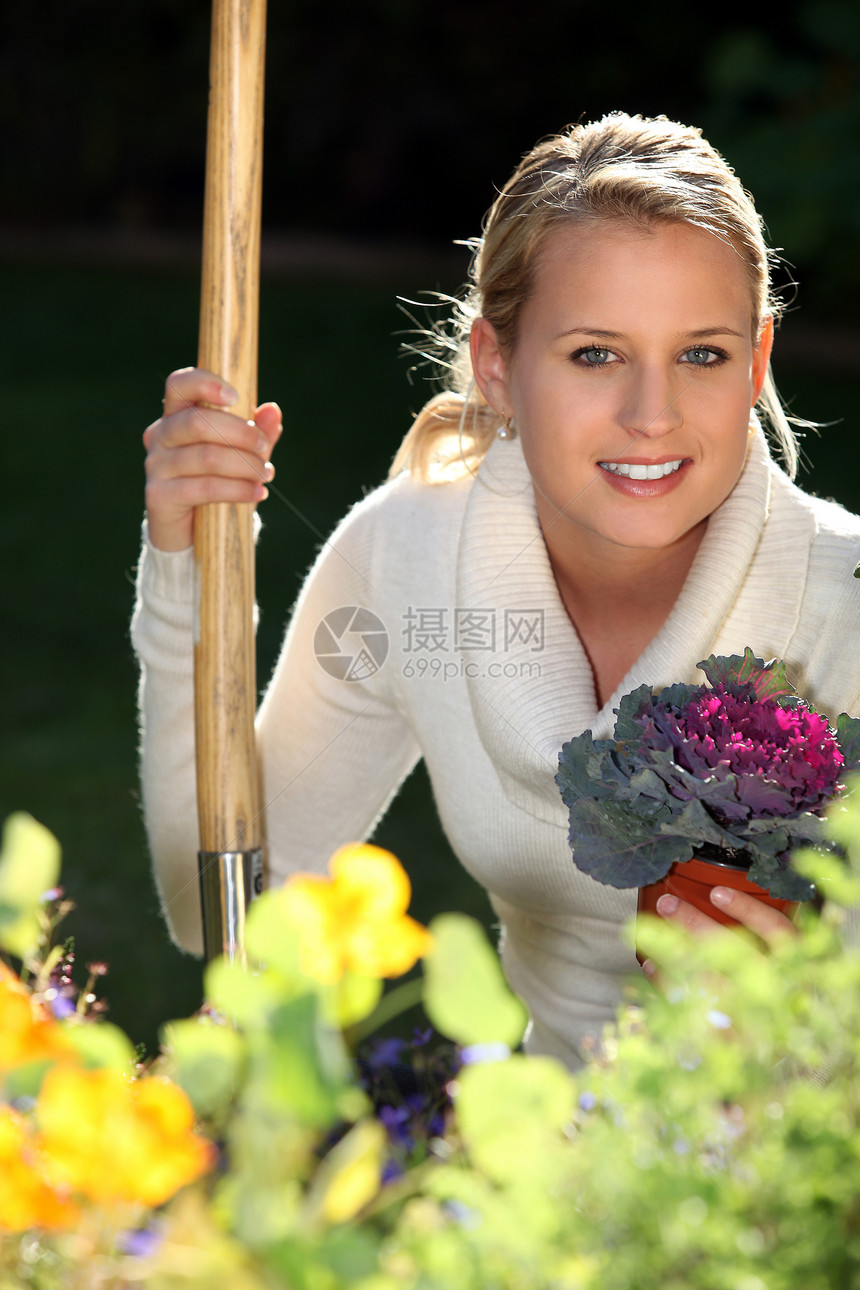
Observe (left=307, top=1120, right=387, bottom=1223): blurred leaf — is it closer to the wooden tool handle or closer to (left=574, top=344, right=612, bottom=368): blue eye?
the wooden tool handle

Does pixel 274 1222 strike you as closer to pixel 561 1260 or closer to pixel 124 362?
pixel 561 1260

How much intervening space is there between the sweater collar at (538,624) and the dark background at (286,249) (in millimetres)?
1235

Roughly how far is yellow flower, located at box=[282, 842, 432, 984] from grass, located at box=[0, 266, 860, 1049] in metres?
2.01

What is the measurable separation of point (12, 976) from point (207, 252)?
1.93ft

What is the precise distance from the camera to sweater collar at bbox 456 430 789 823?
137cm

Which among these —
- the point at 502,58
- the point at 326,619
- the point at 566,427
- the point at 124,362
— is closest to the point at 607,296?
the point at 566,427

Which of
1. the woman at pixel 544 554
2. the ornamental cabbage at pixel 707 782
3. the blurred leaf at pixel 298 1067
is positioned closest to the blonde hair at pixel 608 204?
the woman at pixel 544 554

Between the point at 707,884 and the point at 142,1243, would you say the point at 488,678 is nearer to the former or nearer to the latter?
the point at 707,884

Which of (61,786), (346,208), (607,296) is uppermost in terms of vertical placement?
(607,296)

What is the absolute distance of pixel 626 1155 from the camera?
47 cm

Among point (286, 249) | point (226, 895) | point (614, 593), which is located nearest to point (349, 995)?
point (226, 895)

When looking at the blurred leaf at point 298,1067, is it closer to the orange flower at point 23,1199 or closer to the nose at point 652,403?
the orange flower at point 23,1199

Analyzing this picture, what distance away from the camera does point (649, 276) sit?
1.30m

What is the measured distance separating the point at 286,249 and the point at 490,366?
29.0 ft
